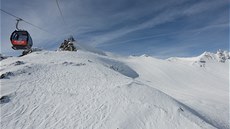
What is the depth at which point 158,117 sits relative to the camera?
1090 centimetres

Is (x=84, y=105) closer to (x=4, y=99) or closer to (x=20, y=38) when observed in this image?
(x=4, y=99)

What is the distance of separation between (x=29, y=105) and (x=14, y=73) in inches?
233

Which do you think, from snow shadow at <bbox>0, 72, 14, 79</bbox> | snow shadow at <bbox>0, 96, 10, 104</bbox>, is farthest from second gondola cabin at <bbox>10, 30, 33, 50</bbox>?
snow shadow at <bbox>0, 96, 10, 104</bbox>

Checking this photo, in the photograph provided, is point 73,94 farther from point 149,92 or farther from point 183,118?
point 183,118

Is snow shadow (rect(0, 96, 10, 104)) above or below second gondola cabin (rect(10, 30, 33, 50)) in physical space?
below

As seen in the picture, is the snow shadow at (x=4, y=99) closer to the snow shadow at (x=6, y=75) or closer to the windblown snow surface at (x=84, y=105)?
the windblown snow surface at (x=84, y=105)

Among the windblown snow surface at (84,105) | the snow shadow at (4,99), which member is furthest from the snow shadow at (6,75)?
the snow shadow at (4,99)

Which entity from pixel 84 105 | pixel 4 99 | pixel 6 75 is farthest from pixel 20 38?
pixel 84 105

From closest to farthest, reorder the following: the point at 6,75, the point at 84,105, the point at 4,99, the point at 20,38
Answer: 1. the point at 4,99
2. the point at 84,105
3. the point at 20,38
4. the point at 6,75

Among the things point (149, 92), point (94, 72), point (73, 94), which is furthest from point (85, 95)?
point (94, 72)

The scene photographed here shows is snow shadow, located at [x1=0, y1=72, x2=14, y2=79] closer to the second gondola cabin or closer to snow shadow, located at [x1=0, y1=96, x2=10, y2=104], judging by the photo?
the second gondola cabin

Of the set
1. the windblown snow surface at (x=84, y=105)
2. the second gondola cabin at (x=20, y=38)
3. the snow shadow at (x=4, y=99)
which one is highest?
the second gondola cabin at (x=20, y=38)

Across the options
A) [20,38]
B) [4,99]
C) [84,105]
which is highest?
[20,38]

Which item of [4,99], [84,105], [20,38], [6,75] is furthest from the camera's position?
[6,75]
